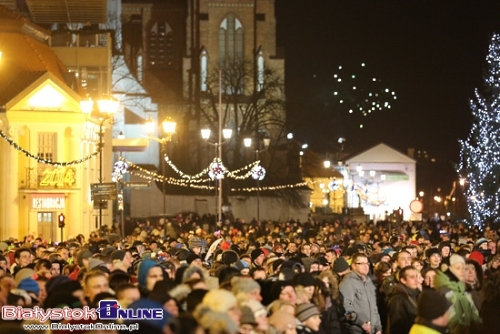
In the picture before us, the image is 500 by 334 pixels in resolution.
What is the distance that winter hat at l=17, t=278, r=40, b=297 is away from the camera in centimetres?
1181

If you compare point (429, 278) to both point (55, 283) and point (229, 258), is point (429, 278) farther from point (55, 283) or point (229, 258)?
point (55, 283)

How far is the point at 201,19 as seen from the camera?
9419 centimetres

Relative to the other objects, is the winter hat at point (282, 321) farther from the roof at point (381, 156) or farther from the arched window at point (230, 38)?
the roof at point (381, 156)

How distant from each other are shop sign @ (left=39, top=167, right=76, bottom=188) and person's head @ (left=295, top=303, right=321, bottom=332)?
111 ft

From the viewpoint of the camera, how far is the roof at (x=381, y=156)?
4427 inches

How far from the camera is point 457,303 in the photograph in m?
13.0

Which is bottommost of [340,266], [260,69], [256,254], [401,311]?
[401,311]

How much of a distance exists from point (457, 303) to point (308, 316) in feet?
8.05

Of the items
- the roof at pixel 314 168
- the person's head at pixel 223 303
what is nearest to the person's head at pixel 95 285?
the person's head at pixel 223 303

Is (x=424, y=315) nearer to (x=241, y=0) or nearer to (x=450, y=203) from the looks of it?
(x=241, y=0)

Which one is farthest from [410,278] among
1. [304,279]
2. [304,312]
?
[304,312]

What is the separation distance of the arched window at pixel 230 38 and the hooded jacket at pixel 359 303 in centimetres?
8015

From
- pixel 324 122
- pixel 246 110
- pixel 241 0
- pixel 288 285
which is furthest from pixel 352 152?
pixel 288 285

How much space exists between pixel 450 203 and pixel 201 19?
3631cm
